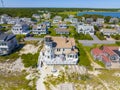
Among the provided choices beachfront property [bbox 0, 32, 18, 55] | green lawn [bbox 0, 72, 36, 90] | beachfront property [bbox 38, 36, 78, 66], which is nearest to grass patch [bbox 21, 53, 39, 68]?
beachfront property [bbox 38, 36, 78, 66]

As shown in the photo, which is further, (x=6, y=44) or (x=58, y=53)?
(x=6, y=44)

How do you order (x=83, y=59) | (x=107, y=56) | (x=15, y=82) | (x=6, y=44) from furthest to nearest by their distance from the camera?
(x=6, y=44) → (x=83, y=59) → (x=107, y=56) → (x=15, y=82)

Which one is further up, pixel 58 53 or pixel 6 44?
pixel 6 44

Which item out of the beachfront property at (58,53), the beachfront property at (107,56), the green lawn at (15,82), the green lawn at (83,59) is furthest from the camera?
the green lawn at (83,59)

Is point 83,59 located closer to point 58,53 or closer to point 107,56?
point 107,56

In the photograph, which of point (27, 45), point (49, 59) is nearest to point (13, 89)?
point (49, 59)

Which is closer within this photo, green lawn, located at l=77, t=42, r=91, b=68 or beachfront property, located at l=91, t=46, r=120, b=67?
beachfront property, located at l=91, t=46, r=120, b=67

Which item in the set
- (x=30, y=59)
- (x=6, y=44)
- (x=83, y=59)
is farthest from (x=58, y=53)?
(x=6, y=44)

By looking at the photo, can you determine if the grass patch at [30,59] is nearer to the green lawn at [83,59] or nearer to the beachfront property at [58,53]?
the beachfront property at [58,53]

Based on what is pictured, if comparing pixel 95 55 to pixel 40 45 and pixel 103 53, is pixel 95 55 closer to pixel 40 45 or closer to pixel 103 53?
pixel 103 53

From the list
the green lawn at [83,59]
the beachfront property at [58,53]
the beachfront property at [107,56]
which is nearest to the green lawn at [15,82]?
the beachfront property at [58,53]

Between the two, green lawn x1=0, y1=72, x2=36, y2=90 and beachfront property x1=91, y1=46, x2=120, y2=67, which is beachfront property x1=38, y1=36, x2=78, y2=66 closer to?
beachfront property x1=91, y1=46, x2=120, y2=67
